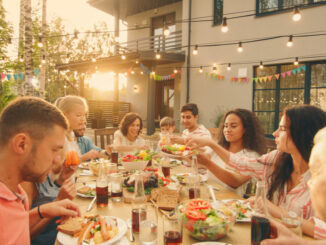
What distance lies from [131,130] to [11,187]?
2955 millimetres

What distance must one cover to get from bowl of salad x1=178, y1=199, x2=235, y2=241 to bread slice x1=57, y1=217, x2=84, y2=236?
56 cm

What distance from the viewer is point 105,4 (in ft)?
43.3

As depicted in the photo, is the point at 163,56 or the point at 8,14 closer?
the point at 8,14

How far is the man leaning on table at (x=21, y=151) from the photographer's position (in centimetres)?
109

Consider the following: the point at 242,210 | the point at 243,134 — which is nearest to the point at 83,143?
the point at 243,134

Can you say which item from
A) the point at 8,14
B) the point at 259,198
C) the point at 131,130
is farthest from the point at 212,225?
the point at 8,14

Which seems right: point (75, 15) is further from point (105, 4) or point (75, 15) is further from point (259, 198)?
point (259, 198)

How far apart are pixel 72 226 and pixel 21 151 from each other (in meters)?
0.51

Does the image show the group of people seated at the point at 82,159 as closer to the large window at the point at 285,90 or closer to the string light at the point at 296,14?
the string light at the point at 296,14

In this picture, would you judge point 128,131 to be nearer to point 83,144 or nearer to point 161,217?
point 83,144

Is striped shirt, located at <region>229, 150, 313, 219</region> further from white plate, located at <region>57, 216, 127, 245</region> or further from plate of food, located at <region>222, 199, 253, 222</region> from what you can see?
white plate, located at <region>57, 216, 127, 245</region>

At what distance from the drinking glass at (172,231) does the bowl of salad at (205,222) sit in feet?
0.42

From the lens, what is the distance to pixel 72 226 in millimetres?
1310

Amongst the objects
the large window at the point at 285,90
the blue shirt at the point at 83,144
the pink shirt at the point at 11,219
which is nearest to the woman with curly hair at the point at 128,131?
the blue shirt at the point at 83,144
